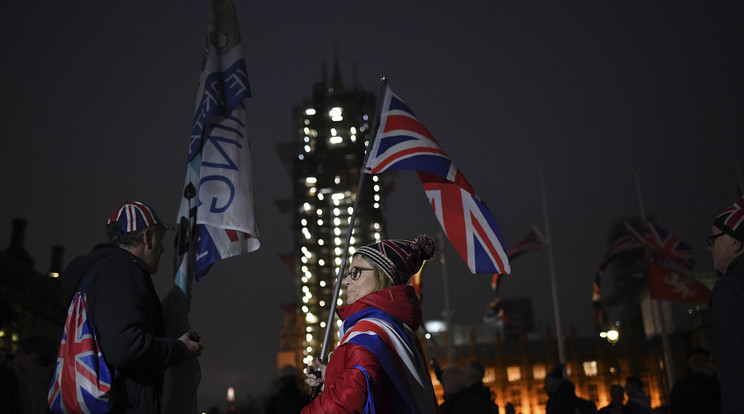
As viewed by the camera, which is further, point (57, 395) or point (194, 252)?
point (194, 252)

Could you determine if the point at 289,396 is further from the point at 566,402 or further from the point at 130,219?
the point at 130,219

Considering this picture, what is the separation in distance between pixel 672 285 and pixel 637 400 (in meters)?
15.1

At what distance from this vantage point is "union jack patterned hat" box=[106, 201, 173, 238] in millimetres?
3672

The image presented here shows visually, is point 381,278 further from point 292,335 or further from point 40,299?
point 292,335

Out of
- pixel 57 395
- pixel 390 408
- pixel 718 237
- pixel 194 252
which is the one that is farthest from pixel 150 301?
pixel 718 237

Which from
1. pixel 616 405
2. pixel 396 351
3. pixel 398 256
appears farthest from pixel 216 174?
pixel 616 405

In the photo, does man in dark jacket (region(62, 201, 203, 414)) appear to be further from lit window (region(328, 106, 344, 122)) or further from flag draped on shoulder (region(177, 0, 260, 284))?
lit window (region(328, 106, 344, 122))

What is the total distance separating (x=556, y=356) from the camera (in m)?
70.6

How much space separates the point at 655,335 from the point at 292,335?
4387 cm

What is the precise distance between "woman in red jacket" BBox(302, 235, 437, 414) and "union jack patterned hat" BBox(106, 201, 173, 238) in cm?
121

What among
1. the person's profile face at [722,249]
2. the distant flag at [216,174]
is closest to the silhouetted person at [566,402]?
the person's profile face at [722,249]

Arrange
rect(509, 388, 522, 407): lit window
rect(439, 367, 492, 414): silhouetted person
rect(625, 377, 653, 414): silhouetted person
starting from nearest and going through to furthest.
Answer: rect(439, 367, 492, 414): silhouetted person
rect(625, 377, 653, 414): silhouetted person
rect(509, 388, 522, 407): lit window

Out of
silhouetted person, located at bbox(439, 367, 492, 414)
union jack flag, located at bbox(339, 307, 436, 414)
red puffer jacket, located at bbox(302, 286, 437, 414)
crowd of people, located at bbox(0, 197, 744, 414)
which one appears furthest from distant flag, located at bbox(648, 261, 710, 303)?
red puffer jacket, located at bbox(302, 286, 437, 414)

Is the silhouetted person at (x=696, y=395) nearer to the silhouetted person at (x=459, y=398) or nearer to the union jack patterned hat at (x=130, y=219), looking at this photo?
the silhouetted person at (x=459, y=398)
